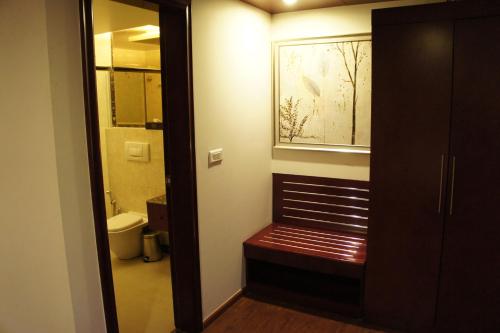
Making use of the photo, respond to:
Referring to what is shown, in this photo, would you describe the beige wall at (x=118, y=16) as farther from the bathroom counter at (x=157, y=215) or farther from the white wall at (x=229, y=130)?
the bathroom counter at (x=157, y=215)

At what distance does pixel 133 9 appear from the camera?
9.32 feet

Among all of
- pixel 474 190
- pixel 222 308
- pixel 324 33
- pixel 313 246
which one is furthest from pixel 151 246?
pixel 474 190

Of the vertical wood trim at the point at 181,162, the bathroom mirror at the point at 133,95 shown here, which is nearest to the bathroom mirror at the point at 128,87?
the bathroom mirror at the point at 133,95

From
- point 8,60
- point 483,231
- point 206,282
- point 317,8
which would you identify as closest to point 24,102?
point 8,60

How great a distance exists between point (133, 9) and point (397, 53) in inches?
69.3

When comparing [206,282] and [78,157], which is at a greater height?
[78,157]

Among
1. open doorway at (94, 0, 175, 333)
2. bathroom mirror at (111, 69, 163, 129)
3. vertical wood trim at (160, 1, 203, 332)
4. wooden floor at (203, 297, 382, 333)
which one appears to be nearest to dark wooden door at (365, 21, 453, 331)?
wooden floor at (203, 297, 382, 333)

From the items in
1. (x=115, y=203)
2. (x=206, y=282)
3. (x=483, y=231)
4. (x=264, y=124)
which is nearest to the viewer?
(x=483, y=231)

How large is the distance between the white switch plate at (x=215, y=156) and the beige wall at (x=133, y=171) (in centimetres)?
126

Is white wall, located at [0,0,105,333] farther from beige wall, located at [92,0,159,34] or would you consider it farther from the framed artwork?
the framed artwork

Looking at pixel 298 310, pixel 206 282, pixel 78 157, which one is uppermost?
pixel 78 157

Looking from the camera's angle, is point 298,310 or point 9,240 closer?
point 9,240

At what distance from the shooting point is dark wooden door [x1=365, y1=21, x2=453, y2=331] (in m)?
2.33

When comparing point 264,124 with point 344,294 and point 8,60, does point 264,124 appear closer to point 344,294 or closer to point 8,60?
point 344,294
